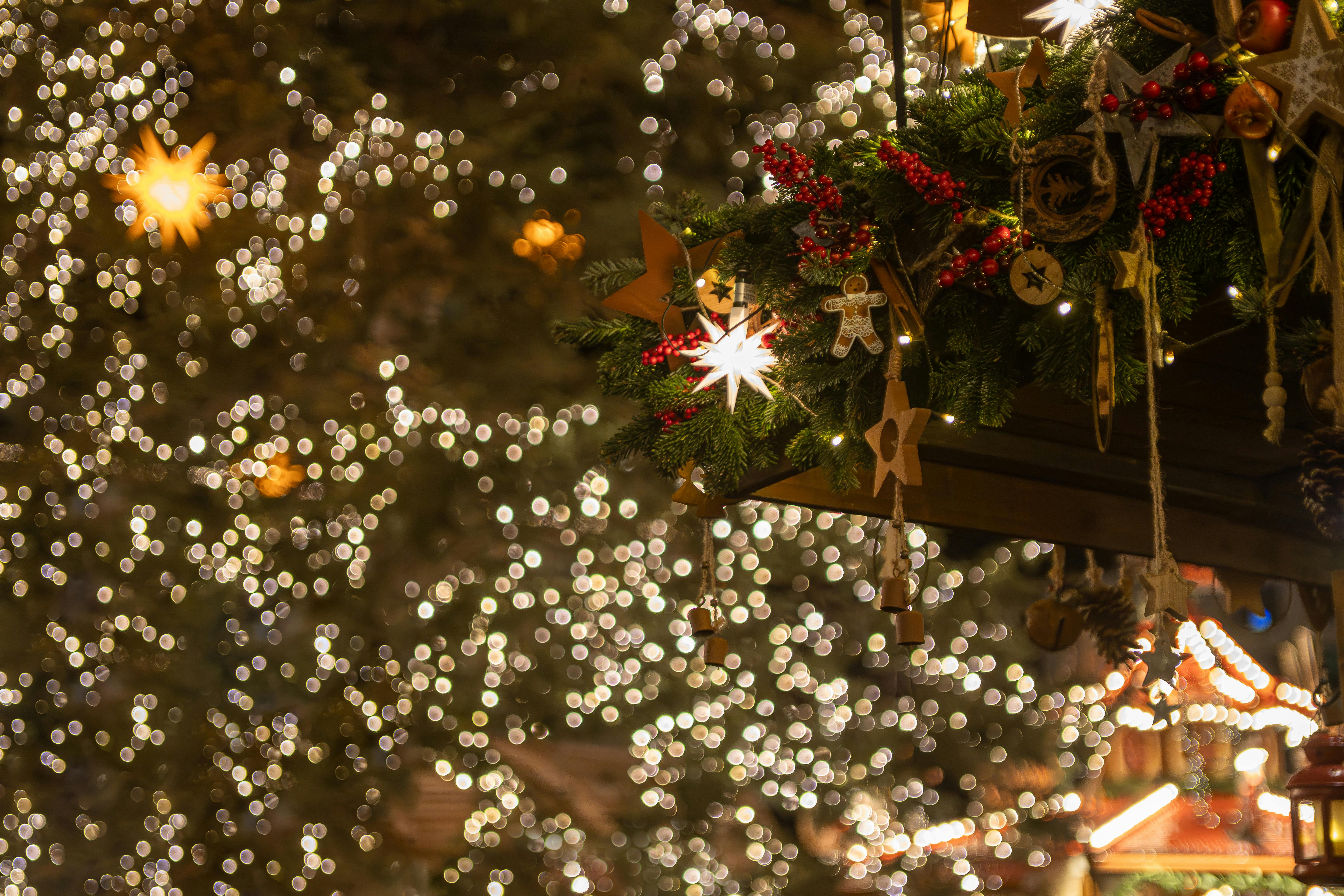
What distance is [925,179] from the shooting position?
3.65ft

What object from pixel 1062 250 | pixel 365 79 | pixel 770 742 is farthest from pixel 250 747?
pixel 1062 250

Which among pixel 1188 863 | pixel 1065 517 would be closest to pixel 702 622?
pixel 1065 517

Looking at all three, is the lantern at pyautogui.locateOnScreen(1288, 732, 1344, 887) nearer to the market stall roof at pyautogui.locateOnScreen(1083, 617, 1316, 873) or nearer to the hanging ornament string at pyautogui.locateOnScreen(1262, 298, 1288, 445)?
the hanging ornament string at pyautogui.locateOnScreen(1262, 298, 1288, 445)

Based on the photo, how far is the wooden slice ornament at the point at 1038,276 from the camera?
109 cm

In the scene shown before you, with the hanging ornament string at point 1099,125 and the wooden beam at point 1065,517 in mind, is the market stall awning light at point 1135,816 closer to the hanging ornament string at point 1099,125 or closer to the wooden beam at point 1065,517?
the wooden beam at point 1065,517

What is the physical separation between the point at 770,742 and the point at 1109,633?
5.85 ft

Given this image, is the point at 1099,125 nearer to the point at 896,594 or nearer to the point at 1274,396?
the point at 1274,396

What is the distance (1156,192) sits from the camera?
106 centimetres

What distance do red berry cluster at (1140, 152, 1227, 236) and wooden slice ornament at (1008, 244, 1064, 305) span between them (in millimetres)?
92

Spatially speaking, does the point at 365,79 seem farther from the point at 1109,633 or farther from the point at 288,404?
the point at 1109,633

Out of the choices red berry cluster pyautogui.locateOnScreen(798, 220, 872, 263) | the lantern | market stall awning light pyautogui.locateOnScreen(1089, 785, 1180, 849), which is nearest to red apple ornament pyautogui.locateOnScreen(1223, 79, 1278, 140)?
red berry cluster pyautogui.locateOnScreen(798, 220, 872, 263)

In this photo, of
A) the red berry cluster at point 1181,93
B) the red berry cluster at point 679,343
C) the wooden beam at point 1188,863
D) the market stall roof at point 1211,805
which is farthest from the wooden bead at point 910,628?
the wooden beam at point 1188,863

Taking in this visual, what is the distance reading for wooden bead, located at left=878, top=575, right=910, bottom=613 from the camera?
1263 mm

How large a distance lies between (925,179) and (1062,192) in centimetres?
13
